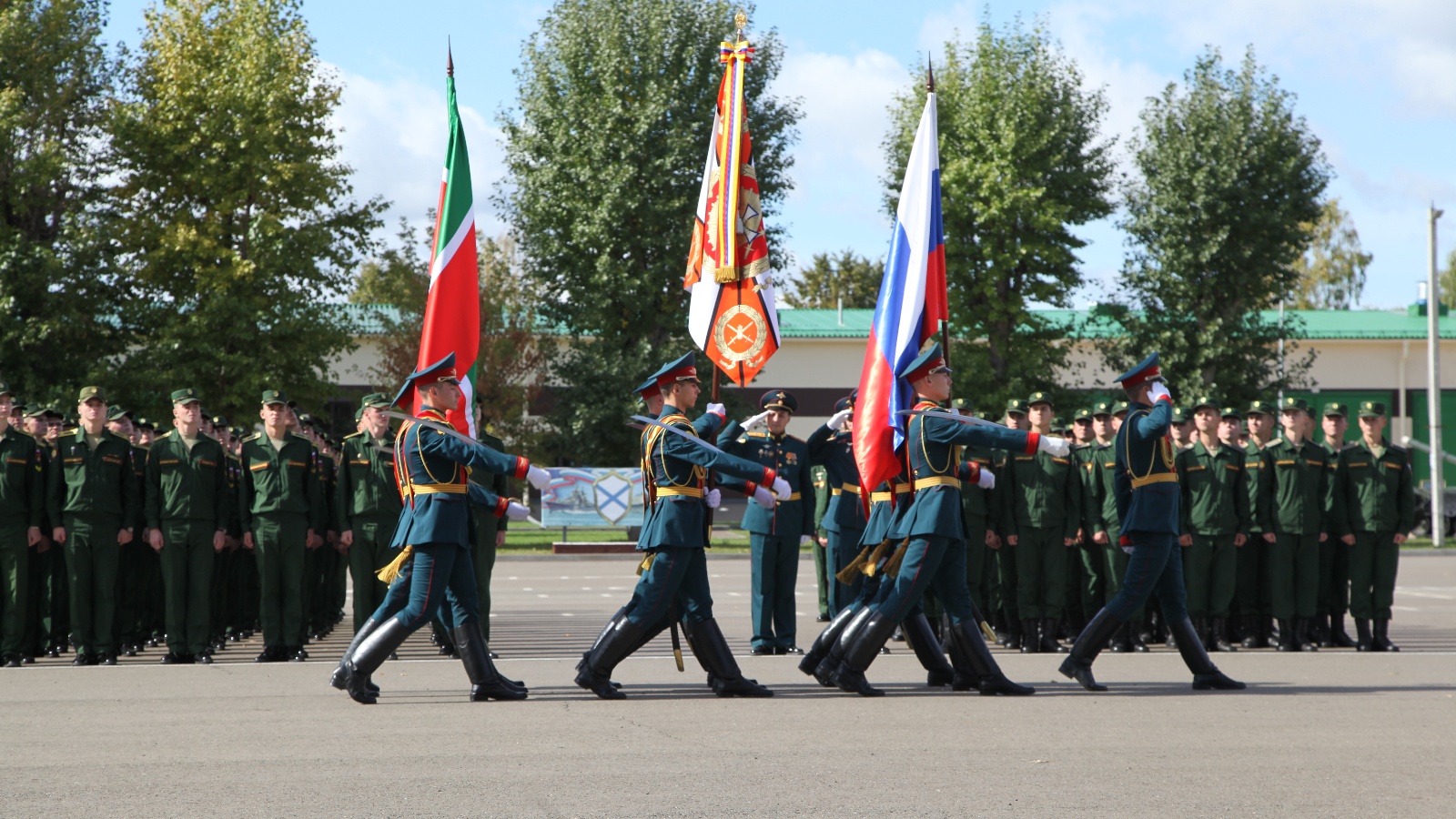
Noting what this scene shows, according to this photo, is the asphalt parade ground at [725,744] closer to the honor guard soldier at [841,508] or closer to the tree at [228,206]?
the honor guard soldier at [841,508]

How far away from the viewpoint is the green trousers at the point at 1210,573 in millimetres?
11875

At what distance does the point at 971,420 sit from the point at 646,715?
2.52m

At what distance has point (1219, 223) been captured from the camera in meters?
34.3

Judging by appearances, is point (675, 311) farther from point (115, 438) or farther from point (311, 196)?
point (115, 438)

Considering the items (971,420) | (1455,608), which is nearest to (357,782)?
(971,420)

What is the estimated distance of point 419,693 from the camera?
29.3 feet

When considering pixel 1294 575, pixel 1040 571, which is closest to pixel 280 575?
pixel 1040 571

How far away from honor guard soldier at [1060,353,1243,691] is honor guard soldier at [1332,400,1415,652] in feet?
10.7

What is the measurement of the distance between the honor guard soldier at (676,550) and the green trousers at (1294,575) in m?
5.21

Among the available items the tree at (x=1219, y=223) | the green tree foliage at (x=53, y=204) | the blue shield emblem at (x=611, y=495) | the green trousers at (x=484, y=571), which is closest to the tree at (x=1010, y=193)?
the tree at (x=1219, y=223)

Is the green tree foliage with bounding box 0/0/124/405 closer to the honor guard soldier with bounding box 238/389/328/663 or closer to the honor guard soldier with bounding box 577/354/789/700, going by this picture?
the honor guard soldier with bounding box 238/389/328/663

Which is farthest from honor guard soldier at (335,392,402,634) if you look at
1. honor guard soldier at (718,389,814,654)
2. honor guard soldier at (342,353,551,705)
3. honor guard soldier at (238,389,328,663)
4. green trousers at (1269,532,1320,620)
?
green trousers at (1269,532,1320,620)

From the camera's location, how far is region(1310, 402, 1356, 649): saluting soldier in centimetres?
1215

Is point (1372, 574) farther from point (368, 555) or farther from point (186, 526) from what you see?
point (186, 526)
